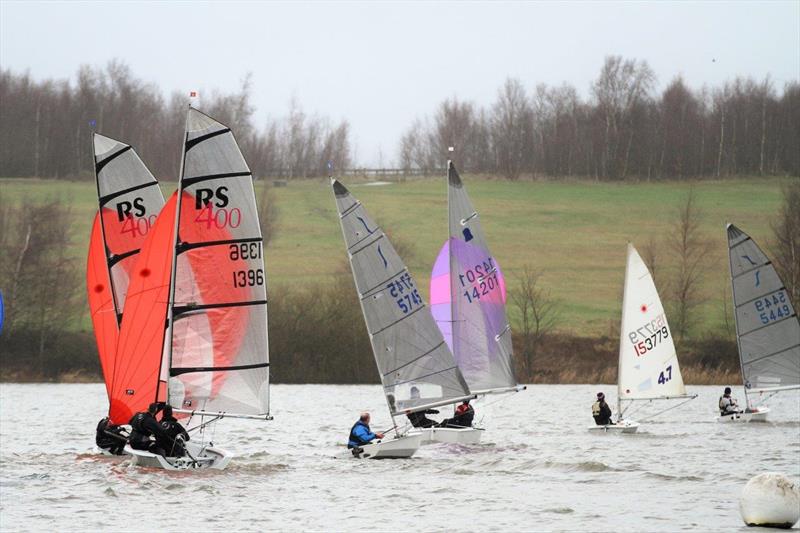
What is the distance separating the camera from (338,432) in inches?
1406

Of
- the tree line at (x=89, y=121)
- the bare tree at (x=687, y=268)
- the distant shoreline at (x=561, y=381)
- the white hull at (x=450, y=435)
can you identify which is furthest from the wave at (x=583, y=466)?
the tree line at (x=89, y=121)

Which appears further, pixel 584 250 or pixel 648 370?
pixel 584 250

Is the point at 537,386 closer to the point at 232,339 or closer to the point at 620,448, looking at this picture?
the point at 620,448

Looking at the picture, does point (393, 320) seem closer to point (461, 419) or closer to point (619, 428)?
point (461, 419)

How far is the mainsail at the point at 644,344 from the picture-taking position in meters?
35.6

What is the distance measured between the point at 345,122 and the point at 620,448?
110 m

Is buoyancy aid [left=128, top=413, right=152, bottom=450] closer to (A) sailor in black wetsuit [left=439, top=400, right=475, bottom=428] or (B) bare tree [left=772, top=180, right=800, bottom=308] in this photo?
(A) sailor in black wetsuit [left=439, top=400, right=475, bottom=428]

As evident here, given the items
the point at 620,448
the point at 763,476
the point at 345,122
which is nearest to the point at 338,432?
the point at 620,448

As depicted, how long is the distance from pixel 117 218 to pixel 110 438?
4.95m

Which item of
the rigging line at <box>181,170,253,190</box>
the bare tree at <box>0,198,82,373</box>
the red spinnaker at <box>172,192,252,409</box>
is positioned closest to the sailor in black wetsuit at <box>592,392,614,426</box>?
the red spinnaker at <box>172,192,252,409</box>

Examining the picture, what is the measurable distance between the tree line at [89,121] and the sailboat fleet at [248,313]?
223ft

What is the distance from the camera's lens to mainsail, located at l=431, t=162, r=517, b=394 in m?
31.6

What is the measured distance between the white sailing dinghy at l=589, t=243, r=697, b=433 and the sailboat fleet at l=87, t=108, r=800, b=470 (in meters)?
0.04

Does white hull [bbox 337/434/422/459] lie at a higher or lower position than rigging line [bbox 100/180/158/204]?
lower
